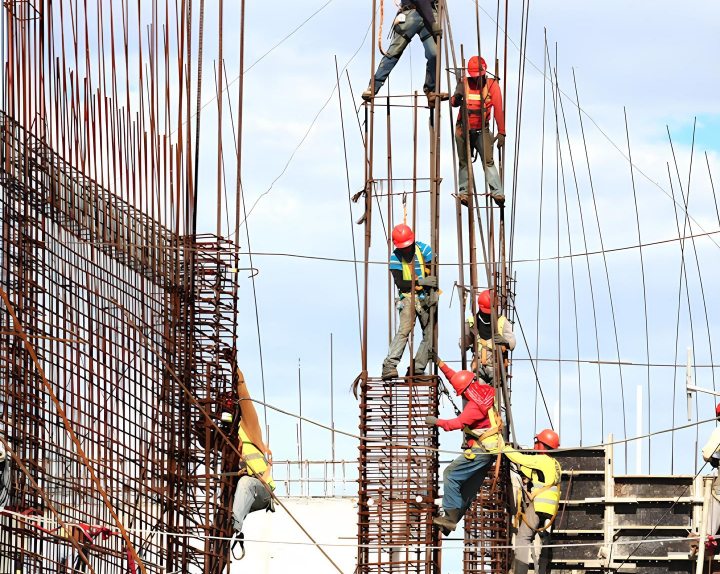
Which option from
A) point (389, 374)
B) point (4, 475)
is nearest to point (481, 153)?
point (389, 374)

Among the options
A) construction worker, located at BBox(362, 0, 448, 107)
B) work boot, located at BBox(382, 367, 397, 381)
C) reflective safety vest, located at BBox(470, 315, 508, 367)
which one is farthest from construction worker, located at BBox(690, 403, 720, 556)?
construction worker, located at BBox(362, 0, 448, 107)

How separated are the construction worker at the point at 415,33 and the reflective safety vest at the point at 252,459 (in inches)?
203

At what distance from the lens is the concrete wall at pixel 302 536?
27.1 m

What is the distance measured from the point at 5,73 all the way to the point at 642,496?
10.9m

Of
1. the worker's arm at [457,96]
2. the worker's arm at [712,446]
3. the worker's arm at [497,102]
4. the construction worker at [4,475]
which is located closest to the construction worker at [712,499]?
the worker's arm at [712,446]

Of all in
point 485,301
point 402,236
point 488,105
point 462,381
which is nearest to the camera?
point 462,381

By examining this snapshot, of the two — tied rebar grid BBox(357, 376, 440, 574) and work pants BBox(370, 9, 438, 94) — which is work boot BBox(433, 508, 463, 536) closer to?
tied rebar grid BBox(357, 376, 440, 574)

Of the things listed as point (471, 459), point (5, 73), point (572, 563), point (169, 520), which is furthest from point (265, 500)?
point (5, 73)

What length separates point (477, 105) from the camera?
21.4 metres

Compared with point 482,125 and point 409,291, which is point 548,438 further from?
point 482,125

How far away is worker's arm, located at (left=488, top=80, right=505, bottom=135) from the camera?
849 inches

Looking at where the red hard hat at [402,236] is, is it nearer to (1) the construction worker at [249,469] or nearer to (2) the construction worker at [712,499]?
(1) the construction worker at [249,469]

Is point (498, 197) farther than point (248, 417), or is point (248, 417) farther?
point (498, 197)

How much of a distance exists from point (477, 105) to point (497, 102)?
37 cm
